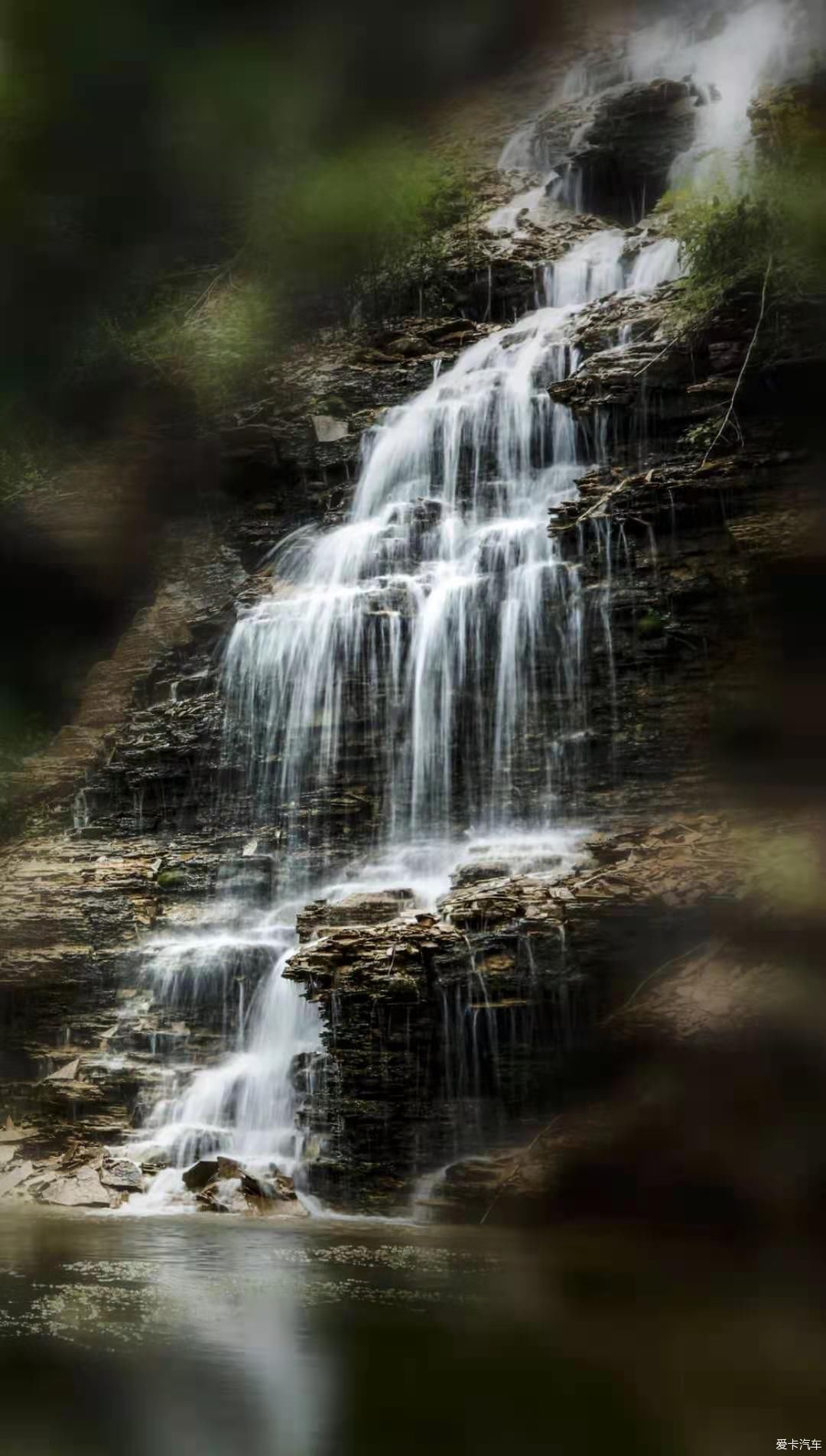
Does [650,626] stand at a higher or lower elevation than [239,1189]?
higher

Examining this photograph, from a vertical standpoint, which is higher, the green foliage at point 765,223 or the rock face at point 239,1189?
the green foliage at point 765,223

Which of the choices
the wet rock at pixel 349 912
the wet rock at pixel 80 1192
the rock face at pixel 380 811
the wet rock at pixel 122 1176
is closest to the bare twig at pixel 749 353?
the rock face at pixel 380 811

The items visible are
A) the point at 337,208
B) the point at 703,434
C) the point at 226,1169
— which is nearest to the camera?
the point at 337,208

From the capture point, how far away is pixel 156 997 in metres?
11.9

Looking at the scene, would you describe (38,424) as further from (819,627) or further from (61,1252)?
(61,1252)

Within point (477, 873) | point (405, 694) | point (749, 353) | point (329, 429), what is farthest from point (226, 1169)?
point (329, 429)

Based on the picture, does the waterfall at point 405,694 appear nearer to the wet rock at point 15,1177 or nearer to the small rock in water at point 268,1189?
the small rock in water at point 268,1189

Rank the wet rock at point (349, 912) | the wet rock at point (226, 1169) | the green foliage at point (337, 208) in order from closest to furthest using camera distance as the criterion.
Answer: the green foliage at point (337, 208)
the wet rock at point (226, 1169)
the wet rock at point (349, 912)

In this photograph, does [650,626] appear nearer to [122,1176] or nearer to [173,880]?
[173,880]

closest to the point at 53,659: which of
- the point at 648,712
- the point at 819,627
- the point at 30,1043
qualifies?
the point at 30,1043

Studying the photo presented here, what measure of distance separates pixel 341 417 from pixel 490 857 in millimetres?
8285

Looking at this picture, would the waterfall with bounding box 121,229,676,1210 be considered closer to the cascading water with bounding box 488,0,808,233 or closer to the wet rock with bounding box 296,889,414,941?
the wet rock with bounding box 296,889,414,941

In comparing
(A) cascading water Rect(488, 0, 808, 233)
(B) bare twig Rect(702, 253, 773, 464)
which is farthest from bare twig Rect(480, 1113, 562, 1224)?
(A) cascading water Rect(488, 0, 808, 233)

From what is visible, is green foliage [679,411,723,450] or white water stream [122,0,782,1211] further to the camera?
green foliage [679,411,723,450]
